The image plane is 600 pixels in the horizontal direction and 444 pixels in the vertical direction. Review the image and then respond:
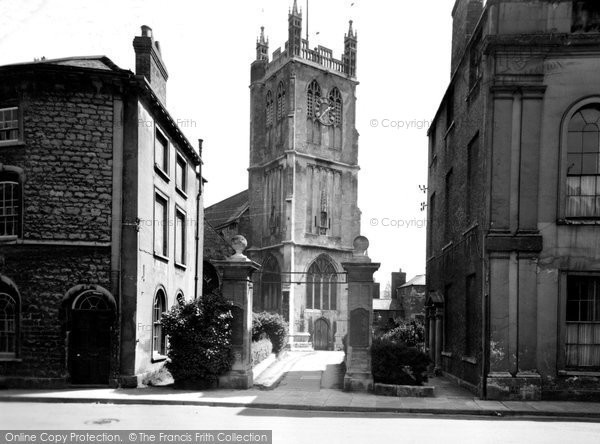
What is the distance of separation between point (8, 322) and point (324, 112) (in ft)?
131

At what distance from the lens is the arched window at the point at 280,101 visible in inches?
2047

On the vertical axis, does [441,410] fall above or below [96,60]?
below

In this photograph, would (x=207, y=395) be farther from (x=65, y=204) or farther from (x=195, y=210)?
(x=195, y=210)

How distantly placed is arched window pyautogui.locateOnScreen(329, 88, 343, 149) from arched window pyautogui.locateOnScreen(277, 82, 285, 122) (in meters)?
4.48

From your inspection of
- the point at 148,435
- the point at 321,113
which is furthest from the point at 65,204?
the point at 321,113

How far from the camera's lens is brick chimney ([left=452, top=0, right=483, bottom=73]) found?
1995 cm

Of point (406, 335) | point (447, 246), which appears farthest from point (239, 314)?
point (406, 335)

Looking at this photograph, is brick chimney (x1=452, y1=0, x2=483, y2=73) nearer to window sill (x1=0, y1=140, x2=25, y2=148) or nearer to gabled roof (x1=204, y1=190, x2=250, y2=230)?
window sill (x1=0, y1=140, x2=25, y2=148)

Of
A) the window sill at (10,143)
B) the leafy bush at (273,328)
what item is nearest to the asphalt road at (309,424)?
the window sill at (10,143)

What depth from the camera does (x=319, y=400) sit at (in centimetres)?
1318

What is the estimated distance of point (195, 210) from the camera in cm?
2461

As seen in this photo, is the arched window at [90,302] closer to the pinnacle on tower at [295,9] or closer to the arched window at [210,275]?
the arched window at [210,275]

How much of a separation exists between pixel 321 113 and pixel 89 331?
1549 inches

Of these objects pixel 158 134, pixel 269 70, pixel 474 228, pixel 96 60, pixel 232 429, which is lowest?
pixel 232 429
